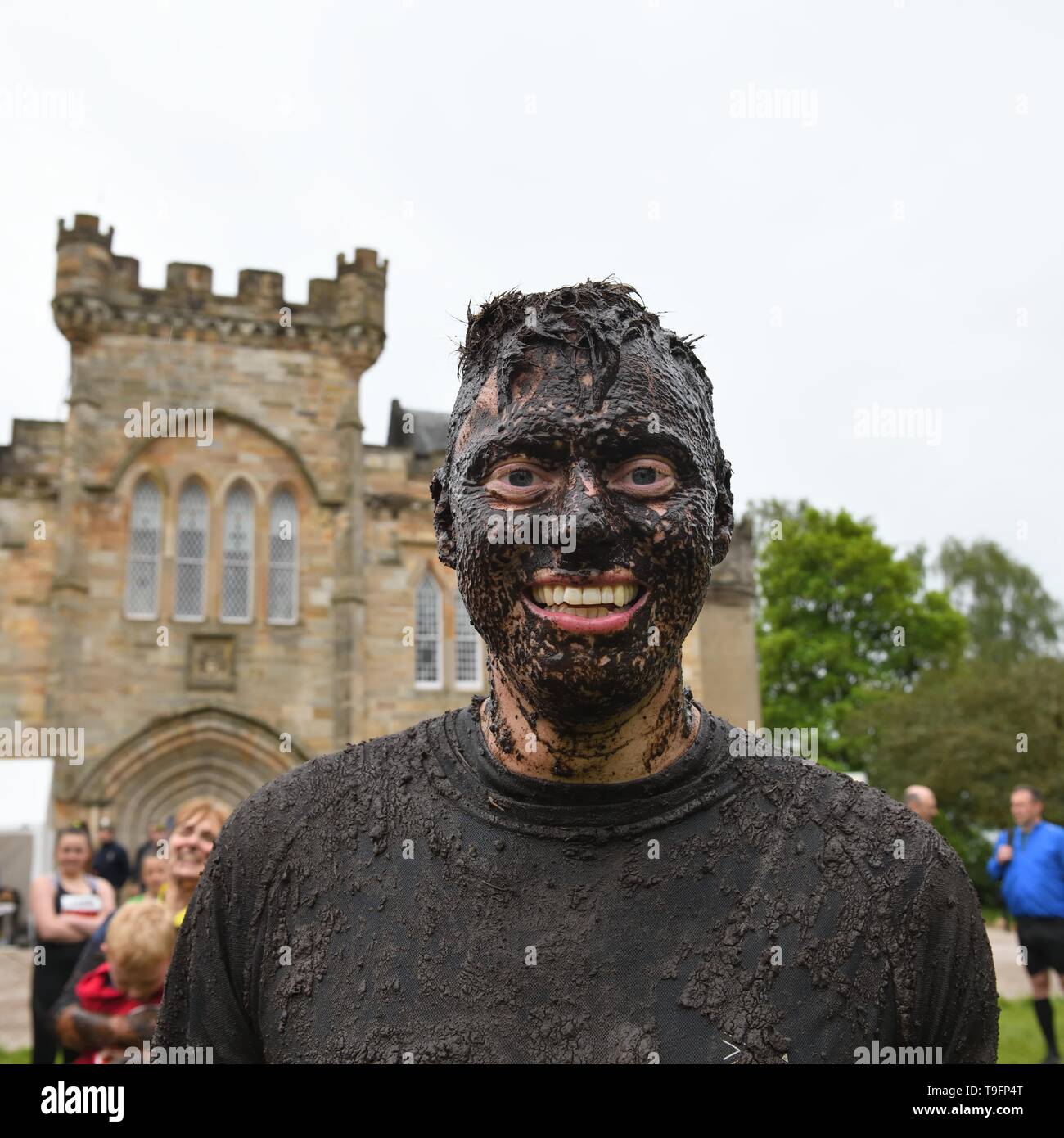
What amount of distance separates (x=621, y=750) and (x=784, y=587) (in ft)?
108

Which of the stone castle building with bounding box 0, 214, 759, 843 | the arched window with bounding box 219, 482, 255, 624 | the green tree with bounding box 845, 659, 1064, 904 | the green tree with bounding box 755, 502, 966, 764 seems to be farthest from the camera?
the green tree with bounding box 755, 502, 966, 764

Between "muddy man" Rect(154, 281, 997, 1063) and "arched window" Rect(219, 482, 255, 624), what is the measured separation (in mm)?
19603

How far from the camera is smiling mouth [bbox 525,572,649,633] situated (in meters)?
1.41

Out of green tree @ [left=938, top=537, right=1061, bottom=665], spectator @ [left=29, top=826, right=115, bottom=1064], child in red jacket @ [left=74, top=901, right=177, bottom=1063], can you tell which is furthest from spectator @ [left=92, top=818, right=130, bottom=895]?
green tree @ [left=938, top=537, right=1061, bottom=665]

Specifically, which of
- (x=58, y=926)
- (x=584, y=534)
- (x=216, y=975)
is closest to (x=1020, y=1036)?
(x=58, y=926)

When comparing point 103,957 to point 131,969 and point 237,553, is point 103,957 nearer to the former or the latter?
point 131,969

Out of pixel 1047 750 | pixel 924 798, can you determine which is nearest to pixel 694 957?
pixel 924 798

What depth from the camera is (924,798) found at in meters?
7.50

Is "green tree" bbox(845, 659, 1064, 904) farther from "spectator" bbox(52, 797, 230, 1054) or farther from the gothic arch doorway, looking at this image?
"spectator" bbox(52, 797, 230, 1054)

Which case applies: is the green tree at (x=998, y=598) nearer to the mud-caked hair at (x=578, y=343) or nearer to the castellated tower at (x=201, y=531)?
the castellated tower at (x=201, y=531)

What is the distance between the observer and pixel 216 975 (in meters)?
1.53

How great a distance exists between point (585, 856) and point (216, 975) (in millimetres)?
515

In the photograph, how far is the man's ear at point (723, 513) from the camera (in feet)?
5.16

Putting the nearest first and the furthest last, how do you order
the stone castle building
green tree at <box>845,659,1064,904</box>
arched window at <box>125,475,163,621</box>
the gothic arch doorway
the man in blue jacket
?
the man in blue jacket
the gothic arch doorway
the stone castle building
arched window at <box>125,475,163,621</box>
green tree at <box>845,659,1064,904</box>
